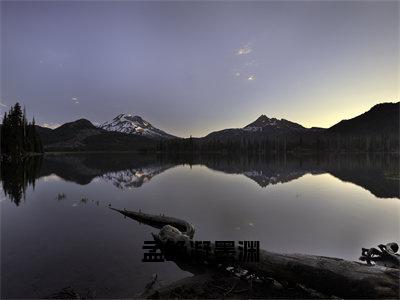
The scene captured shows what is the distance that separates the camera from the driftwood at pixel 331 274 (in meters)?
11.1

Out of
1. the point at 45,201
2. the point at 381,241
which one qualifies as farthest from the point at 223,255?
the point at 45,201

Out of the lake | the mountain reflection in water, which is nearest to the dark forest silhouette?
the mountain reflection in water

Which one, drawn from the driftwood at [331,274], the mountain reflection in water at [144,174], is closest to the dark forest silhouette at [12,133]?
the mountain reflection in water at [144,174]

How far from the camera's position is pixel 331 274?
39.1ft

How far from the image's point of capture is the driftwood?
1111 cm

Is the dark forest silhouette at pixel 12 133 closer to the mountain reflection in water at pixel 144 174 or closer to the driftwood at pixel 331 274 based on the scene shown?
the mountain reflection in water at pixel 144 174

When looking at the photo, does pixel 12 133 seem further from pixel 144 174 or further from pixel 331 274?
pixel 331 274

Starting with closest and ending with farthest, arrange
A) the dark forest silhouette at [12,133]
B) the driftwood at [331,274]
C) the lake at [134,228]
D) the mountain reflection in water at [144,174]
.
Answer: the driftwood at [331,274] → the lake at [134,228] → the mountain reflection in water at [144,174] → the dark forest silhouette at [12,133]

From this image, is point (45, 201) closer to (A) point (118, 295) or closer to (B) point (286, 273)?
(A) point (118, 295)

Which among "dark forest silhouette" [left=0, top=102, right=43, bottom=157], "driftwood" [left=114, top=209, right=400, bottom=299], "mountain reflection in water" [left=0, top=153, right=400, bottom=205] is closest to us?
"driftwood" [left=114, top=209, right=400, bottom=299]

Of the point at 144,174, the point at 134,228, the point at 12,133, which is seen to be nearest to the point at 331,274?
the point at 134,228

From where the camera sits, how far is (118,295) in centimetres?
1274

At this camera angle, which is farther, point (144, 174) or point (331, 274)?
point (144, 174)

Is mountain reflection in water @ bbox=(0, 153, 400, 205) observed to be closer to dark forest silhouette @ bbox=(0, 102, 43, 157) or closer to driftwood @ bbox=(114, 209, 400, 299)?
dark forest silhouette @ bbox=(0, 102, 43, 157)
